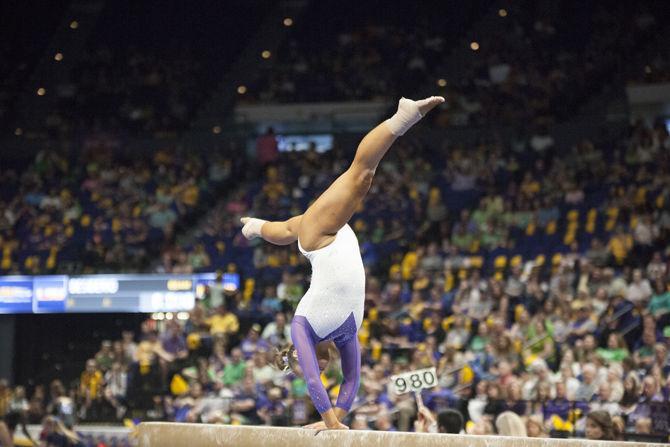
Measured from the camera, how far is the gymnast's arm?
5768 millimetres

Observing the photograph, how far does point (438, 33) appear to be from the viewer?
70.4ft

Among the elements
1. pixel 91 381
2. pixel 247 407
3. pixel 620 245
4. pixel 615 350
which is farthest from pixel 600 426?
pixel 91 381

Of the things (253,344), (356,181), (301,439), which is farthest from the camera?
(253,344)

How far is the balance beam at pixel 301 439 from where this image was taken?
4.56 metres

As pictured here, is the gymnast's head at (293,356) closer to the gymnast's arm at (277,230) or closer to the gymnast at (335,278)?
the gymnast at (335,278)

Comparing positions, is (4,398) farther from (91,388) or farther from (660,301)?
(660,301)

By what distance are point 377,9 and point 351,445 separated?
1866 centimetres

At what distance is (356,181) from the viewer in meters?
5.40

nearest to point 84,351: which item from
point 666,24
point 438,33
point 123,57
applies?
point 123,57

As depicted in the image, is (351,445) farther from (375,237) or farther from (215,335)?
(375,237)

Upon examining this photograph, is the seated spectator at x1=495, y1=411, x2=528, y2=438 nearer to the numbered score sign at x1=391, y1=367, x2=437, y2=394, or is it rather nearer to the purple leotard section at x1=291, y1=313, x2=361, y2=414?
the numbered score sign at x1=391, y1=367, x2=437, y2=394

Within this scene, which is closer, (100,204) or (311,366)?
(311,366)

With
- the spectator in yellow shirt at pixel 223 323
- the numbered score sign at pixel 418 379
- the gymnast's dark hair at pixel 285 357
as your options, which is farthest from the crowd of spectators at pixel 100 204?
the gymnast's dark hair at pixel 285 357

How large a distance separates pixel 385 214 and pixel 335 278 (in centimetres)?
1107
